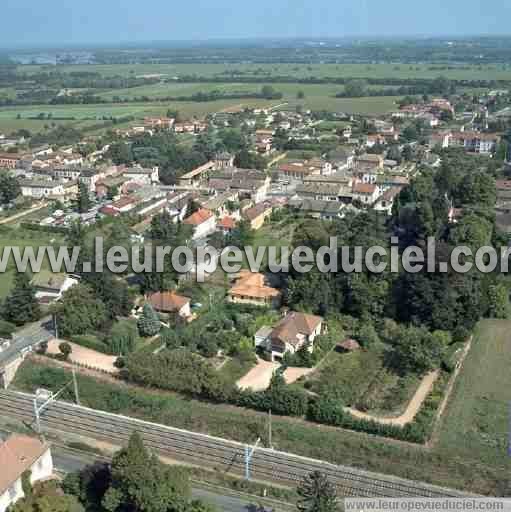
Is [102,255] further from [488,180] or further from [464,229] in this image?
[488,180]

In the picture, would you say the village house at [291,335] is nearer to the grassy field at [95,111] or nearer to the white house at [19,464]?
the white house at [19,464]

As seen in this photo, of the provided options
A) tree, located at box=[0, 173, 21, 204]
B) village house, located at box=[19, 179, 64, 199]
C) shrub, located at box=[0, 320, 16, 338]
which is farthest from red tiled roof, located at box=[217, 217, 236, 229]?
tree, located at box=[0, 173, 21, 204]

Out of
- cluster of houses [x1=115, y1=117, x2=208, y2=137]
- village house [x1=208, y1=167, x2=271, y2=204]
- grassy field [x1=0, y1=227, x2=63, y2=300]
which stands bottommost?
grassy field [x1=0, y1=227, x2=63, y2=300]

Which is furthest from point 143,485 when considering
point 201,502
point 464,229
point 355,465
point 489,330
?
point 464,229

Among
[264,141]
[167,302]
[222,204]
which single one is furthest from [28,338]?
[264,141]

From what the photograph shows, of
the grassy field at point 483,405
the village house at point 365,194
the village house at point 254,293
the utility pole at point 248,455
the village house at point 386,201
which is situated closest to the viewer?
the utility pole at point 248,455

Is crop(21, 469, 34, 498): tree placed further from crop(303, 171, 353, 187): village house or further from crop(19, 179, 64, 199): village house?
crop(19, 179, 64, 199): village house

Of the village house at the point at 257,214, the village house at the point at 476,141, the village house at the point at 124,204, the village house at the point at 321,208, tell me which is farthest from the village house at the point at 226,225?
the village house at the point at 476,141
